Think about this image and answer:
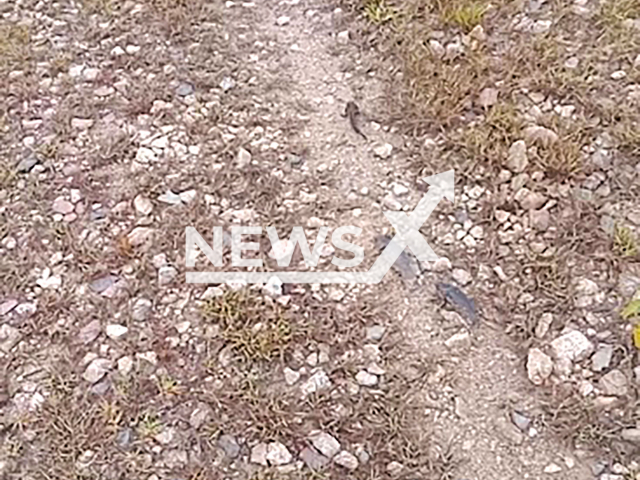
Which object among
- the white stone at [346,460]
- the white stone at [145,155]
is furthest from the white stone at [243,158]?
the white stone at [346,460]

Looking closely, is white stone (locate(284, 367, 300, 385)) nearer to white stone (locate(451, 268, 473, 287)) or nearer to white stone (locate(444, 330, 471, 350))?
white stone (locate(444, 330, 471, 350))

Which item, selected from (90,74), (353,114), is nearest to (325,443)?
(353,114)

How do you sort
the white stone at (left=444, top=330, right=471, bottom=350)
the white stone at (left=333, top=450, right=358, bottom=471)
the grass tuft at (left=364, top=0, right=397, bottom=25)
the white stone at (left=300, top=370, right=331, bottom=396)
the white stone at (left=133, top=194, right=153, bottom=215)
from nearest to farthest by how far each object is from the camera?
1. the white stone at (left=333, top=450, right=358, bottom=471)
2. the white stone at (left=300, top=370, right=331, bottom=396)
3. the white stone at (left=444, top=330, right=471, bottom=350)
4. the white stone at (left=133, top=194, right=153, bottom=215)
5. the grass tuft at (left=364, top=0, right=397, bottom=25)

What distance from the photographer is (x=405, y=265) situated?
9.66 ft

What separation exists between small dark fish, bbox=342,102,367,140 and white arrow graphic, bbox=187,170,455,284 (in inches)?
14.5

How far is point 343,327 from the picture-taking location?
277 centimetres

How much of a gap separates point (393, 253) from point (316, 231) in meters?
0.29

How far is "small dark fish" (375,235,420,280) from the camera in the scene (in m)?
2.92

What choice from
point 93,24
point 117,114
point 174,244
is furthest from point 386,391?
point 93,24

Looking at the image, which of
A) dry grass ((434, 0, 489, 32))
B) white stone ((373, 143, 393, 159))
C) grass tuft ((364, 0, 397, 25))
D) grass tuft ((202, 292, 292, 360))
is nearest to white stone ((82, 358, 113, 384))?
grass tuft ((202, 292, 292, 360))

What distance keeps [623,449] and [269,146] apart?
5.48 ft

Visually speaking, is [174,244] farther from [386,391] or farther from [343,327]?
[386,391]

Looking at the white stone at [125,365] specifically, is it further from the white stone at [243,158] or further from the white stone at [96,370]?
the white stone at [243,158]

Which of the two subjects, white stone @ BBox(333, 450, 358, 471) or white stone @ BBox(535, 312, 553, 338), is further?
white stone @ BBox(535, 312, 553, 338)
